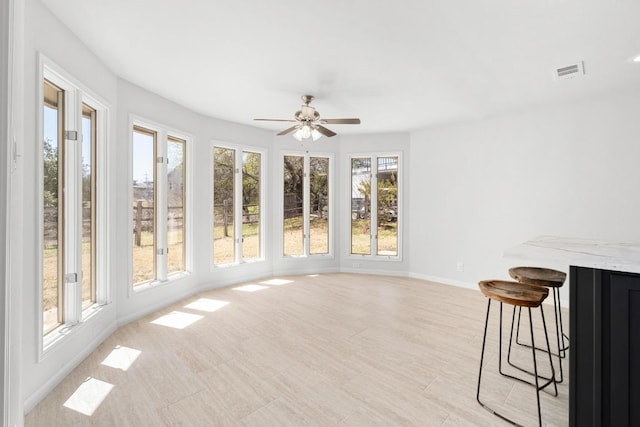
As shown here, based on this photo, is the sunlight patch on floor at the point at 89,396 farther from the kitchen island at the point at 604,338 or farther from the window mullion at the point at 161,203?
the kitchen island at the point at 604,338

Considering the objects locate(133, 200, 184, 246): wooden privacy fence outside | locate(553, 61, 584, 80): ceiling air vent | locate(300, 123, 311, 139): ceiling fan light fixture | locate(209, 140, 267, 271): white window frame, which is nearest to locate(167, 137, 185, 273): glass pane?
locate(133, 200, 184, 246): wooden privacy fence outside

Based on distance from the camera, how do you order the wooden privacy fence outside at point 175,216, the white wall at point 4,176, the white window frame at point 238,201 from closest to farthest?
the white wall at point 4,176, the wooden privacy fence outside at point 175,216, the white window frame at point 238,201

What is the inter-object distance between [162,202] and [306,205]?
2.66 metres

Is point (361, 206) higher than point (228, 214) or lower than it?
higher

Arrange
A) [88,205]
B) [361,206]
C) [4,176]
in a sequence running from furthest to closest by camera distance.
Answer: [361,206] → [88,205] → [4,176]

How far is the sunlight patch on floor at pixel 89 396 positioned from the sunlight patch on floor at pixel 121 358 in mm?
218

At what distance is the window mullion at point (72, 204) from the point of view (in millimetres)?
2633

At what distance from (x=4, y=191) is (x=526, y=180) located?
5.29 metres

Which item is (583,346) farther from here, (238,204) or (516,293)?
(238,204)

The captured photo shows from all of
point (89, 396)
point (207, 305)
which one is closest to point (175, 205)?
point (207, 305)

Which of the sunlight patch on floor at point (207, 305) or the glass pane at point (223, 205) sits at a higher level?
the glass pane at point (223, 205)

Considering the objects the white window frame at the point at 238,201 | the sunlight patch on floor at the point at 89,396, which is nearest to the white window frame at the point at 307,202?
the white window frame at the point at 238,201

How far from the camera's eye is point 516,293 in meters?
1.99

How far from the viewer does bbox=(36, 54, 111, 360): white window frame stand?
2.19m
